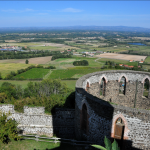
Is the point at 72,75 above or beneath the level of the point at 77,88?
beneath

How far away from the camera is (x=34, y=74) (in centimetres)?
4669

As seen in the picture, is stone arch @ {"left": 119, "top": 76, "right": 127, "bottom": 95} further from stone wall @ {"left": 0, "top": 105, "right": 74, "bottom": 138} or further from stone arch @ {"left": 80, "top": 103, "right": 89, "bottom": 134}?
stone arch @ {"left": 80, "top": 103, "right": 89, "bottom": 134}

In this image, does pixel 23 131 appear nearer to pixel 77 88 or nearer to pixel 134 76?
pixel 77 88

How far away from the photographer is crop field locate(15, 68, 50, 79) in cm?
4462

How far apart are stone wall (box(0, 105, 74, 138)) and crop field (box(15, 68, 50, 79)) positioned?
101 ft

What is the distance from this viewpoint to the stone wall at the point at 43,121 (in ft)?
44.1

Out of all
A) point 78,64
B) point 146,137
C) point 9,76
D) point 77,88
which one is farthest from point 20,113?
point 78,64

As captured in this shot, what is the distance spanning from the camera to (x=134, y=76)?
14375 millimetres

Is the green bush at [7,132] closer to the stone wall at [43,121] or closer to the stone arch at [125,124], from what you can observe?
the stone wall at [43,121]

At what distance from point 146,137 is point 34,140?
288 inches

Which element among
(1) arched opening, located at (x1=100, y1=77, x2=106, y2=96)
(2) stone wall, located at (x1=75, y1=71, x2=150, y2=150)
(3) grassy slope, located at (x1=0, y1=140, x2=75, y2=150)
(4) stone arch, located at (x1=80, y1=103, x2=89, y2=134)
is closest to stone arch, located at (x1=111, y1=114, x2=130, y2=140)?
(2) stone wall, located at (x1=75, y1=71, x2=150, y2=150)

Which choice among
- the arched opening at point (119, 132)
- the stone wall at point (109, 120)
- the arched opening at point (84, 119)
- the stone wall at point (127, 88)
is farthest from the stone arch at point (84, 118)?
the stone wall at point (127, 88)

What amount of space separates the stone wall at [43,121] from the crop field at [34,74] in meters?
30.9

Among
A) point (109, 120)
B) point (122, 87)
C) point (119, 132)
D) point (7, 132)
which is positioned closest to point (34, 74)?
point (122, 87)
